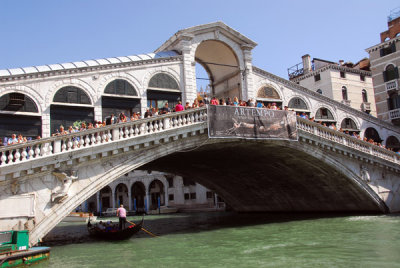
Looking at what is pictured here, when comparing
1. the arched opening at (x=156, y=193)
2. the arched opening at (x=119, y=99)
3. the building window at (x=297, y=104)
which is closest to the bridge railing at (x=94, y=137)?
the arched opening at (x=119, y=99)

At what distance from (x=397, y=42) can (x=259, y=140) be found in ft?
53.2

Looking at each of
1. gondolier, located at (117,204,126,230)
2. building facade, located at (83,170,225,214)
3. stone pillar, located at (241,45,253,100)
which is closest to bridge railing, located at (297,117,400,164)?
stone pillar, located at (241,45,253,100)

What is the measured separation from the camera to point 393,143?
25.5 m

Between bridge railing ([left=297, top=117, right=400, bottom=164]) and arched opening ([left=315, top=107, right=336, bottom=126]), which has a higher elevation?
arched opening ([left=315, top=107, right=336, bottom=126])

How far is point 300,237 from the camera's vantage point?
1434cm

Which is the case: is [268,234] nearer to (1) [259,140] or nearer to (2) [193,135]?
(1) [259,140]

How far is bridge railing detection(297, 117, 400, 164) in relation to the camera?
1842cm

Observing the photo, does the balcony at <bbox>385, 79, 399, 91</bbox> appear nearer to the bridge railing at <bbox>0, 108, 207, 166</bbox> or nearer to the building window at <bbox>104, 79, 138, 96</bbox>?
the bridge railing at <bbox>0, 108, 207, 166</bbox>

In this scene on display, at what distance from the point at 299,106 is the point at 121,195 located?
32822 mm

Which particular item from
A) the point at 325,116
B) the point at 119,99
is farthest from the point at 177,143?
the point at 325,116

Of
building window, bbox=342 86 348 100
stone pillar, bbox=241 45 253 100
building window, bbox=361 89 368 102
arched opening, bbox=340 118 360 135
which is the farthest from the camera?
building window, bbox=361 89 368 102

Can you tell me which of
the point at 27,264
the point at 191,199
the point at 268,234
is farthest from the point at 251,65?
the point at 191,199

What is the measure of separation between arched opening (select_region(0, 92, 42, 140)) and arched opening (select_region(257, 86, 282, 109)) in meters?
11.5

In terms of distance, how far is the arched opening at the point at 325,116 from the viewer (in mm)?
23684
